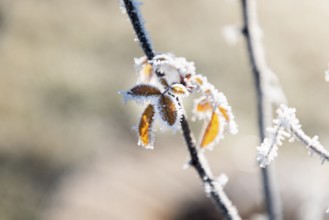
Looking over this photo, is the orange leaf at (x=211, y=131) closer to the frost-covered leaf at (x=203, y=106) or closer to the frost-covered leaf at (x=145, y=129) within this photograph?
the frost-covered leaf at (x=203, y=106)

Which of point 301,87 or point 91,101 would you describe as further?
point 301,87

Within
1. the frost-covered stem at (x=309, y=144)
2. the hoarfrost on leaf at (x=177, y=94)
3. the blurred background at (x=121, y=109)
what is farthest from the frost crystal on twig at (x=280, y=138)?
the blurred background at (x=121, y=109)

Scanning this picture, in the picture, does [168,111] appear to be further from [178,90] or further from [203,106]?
[203,106]

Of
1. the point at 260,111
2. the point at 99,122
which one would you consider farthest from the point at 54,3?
the point at 260,111

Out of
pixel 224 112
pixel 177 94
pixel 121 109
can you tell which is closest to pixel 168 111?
pixel 177 94

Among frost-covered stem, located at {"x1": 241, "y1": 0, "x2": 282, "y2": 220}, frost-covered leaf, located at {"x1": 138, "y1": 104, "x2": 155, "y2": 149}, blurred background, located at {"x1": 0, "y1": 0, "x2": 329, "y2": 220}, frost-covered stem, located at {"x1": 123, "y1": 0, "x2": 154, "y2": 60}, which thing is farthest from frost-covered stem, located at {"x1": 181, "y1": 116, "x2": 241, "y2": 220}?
blurred background, located at {"x1": 0, "y1": 0, "x2": 329, "y2": 220}

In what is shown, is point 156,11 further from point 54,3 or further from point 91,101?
point 91,101
